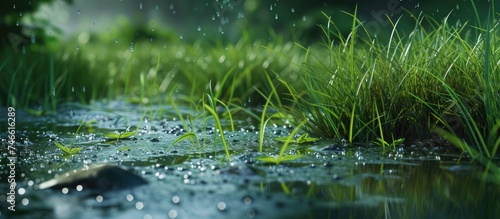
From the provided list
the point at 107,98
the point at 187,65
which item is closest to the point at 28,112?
the point at 107,98

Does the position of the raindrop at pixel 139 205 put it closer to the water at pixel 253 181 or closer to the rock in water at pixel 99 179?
the water at pixel 253 181

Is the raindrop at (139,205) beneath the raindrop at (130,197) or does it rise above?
beneath

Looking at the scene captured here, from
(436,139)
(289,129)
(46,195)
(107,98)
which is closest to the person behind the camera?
(46,195)

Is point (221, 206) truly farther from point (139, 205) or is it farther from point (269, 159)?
point (269, 159)

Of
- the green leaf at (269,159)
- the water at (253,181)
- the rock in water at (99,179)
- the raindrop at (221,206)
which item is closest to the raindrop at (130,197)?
the water at (253,181)

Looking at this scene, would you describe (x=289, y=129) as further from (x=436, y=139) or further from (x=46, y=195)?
(x=46, y=195)
